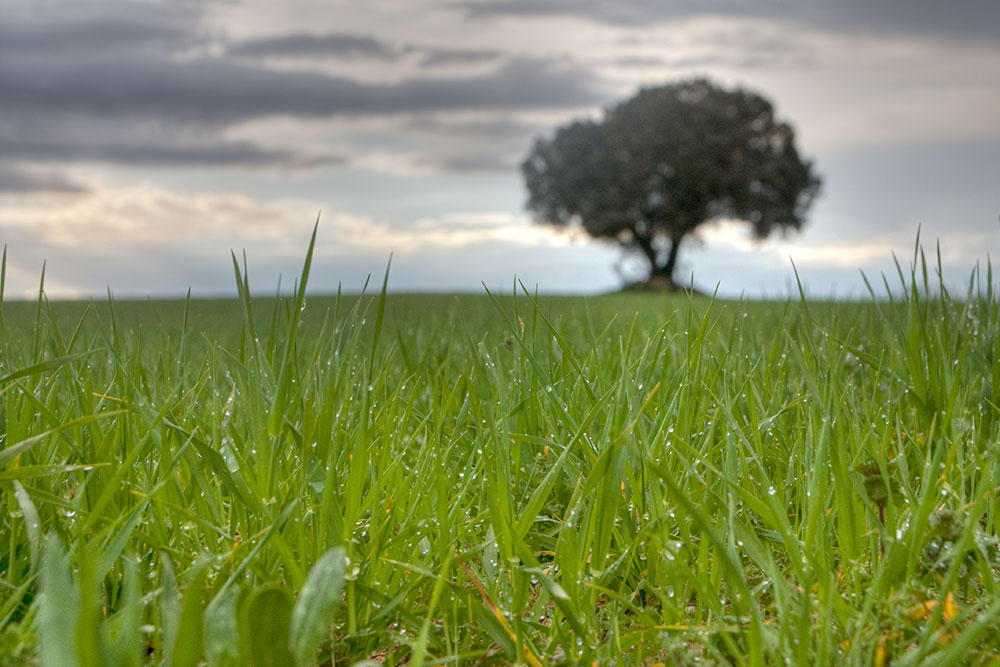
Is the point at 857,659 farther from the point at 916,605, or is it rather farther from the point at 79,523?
the point at 79,523

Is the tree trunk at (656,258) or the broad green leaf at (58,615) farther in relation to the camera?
the tree trunk at (656,258)

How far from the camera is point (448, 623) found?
1543 millimetres

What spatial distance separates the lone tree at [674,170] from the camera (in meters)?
29.8

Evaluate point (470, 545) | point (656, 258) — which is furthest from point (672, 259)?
point (470, 545)

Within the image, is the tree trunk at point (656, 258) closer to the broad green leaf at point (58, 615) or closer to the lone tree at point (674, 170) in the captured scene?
the lone tree at point (674, 170)

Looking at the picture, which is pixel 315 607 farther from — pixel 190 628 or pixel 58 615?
pixel 58 615

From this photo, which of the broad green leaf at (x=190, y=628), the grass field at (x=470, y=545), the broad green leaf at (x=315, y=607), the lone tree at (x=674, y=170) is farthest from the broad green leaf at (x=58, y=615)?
the lone tree at (x=674, y=170)

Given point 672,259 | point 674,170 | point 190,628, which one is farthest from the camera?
point 672,259

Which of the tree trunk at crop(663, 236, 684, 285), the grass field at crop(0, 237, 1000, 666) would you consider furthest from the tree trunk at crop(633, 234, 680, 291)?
the grass field at crop(0, 237, 1000, 666)

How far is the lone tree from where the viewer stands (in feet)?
97.8

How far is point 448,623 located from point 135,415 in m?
0.99

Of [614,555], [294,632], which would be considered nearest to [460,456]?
[614,555]

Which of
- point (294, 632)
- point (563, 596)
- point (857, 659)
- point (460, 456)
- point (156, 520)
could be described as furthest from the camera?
point (460, 456)

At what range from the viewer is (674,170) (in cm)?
2997
